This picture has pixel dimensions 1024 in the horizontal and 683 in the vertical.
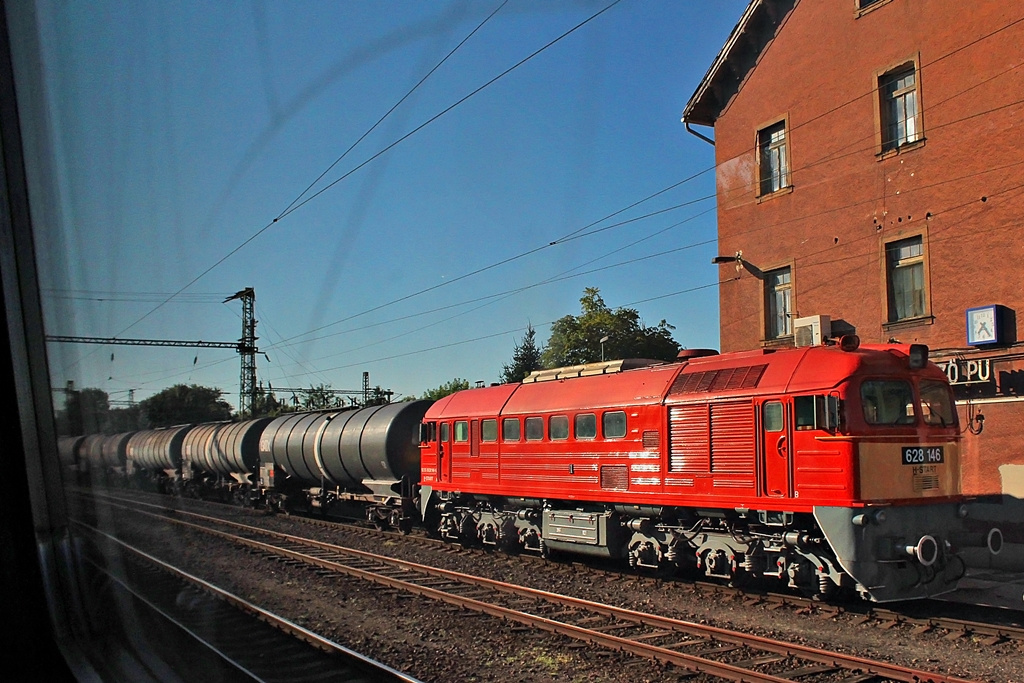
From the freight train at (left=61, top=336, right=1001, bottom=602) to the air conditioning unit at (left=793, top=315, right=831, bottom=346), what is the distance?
0.32 m

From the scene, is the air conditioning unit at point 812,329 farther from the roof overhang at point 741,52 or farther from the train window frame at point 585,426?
the train window frame at point 585,426

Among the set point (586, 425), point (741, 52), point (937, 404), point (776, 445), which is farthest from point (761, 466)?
point (741, 52)

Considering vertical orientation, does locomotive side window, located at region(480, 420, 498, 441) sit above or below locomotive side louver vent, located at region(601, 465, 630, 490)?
above

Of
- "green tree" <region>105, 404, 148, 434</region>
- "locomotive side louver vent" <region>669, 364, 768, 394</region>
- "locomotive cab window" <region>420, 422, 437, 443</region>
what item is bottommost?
"locomotive cab window" <region>420, 422, 437, 443</region>

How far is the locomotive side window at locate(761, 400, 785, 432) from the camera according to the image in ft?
33.4

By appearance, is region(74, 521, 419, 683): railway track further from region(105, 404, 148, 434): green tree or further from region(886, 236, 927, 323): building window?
region(886, 236, 927, 323): building window

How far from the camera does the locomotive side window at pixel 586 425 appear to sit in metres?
12.8

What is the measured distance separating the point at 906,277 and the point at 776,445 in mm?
2738

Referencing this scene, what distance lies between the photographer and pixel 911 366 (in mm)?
9961

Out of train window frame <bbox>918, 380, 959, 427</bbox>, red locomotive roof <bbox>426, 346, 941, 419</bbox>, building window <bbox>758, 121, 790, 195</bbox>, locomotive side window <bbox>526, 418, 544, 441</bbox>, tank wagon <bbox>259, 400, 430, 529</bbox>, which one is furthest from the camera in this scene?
tank wagon <bbox>259, 400, 430, 529</bbox>

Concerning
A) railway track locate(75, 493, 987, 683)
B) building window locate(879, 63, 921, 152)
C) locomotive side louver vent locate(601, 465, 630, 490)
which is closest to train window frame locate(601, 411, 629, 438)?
locomotive side louver vent locate(601, 465, 630, 490)

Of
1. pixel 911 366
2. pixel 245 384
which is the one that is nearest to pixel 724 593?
pixel 911 366

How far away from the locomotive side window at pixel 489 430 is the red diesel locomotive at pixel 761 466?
2.62 ft

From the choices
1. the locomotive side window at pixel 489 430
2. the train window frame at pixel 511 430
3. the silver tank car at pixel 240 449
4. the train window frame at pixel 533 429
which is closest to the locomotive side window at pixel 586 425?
the train window frame at pixel 533 429
